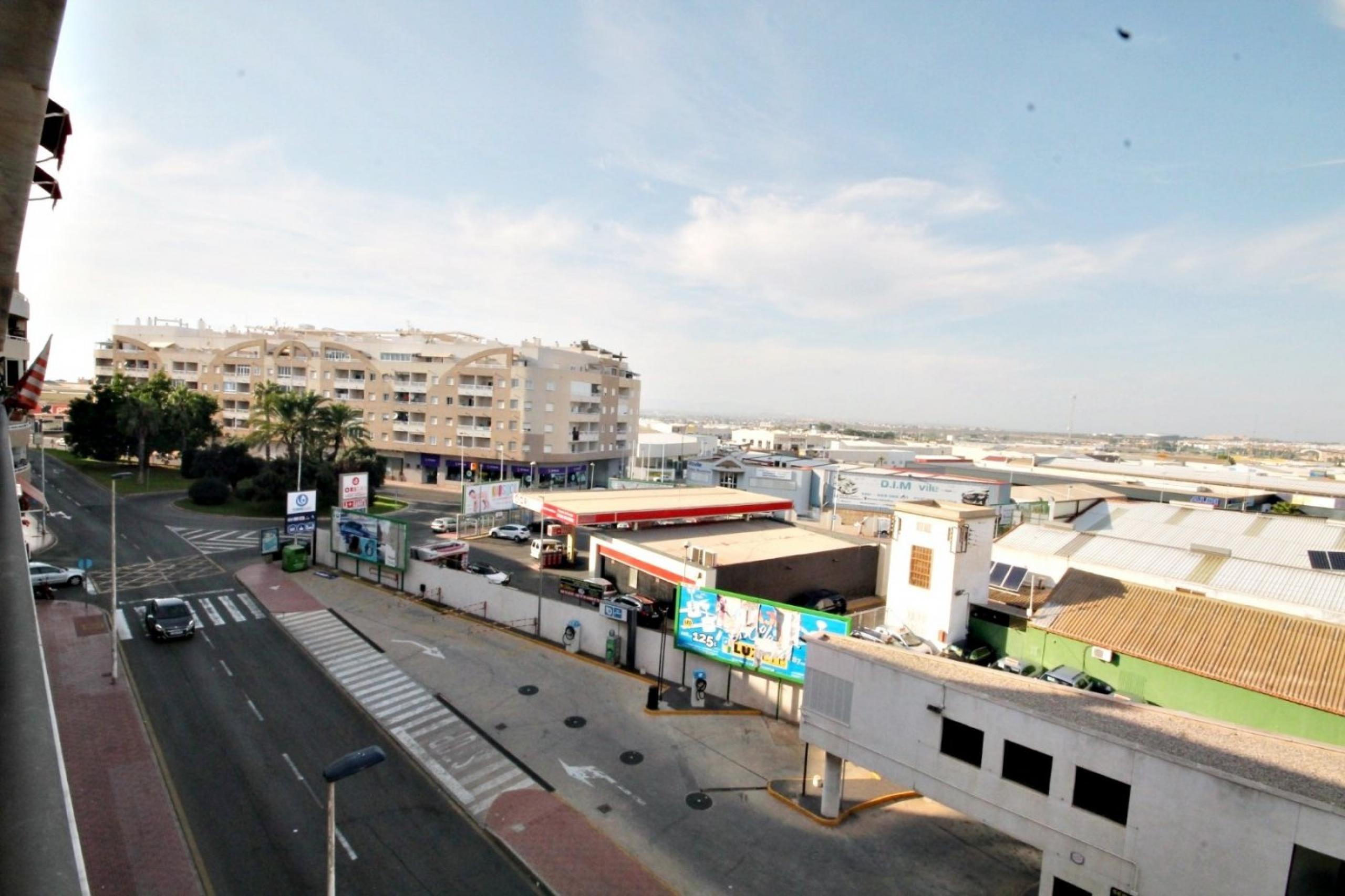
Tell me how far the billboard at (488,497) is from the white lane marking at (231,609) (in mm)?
16363

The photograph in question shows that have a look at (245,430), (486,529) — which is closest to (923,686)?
(486,529)

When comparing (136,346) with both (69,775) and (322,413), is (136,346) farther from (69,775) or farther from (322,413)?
(69,775)

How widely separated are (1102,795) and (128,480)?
7465 cm

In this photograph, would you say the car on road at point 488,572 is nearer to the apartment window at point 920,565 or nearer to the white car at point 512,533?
the white car at point 512,533

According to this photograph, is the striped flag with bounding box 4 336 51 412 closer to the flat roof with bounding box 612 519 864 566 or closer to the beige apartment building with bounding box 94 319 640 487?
the flat roof with bounding box 612 519 864 566

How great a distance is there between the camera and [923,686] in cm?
1450

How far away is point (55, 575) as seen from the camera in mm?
29609

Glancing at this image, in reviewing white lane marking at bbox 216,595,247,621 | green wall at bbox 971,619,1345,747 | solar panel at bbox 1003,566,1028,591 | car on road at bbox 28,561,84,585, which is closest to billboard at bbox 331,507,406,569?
white lane marking at bbox 216,595,247,621

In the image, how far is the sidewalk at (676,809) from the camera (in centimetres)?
1429

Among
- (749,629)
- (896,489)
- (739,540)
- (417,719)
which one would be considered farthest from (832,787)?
(896,489)

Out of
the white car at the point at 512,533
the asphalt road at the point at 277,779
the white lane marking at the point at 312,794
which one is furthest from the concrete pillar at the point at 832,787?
the white car at the point at 512,533

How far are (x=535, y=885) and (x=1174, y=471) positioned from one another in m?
84.2

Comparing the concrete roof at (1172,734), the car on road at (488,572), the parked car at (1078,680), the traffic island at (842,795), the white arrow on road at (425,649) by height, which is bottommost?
the traffic island at (842,795)

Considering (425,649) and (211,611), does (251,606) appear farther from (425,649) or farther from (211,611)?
(425,649)
